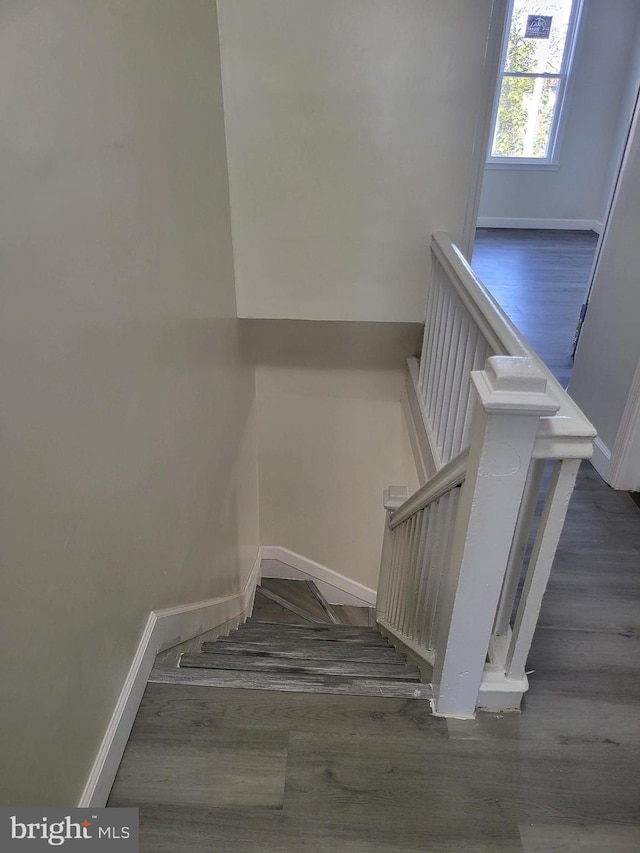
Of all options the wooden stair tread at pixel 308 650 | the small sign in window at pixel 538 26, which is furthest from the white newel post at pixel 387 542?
the small sign in window at pixel 538 26

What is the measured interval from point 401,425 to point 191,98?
2.33 m

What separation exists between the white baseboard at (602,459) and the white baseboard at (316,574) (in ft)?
6.36

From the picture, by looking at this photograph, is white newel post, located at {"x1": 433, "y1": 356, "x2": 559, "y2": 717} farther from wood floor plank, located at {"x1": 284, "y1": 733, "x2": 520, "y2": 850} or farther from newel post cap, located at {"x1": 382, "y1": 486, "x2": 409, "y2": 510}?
newel post cap, located at {"x1": 382, "y1": 486, "x2": 409, "y2": 510}

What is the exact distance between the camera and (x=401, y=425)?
396 centimetres

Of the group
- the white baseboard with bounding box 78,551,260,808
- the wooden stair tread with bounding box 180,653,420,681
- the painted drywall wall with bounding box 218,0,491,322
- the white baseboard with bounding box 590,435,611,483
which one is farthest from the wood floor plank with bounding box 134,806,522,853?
the painted drywall wall with bounding box 218,0,491,322

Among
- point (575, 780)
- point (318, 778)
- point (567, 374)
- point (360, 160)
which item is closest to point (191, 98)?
point (360, 160)

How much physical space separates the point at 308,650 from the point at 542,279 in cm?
449

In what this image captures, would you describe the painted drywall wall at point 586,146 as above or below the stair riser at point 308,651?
above

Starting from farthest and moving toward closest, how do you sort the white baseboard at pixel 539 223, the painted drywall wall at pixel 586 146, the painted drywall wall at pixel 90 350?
the white baseboard at pixel 539 223 < the painted drywall wall at pixel 586 146 < the painted drywall wall at pixel 90 350

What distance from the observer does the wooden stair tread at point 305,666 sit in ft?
6.38

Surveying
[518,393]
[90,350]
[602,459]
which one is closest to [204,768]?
[90,350]

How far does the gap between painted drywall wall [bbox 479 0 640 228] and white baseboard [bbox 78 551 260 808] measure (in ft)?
19.9

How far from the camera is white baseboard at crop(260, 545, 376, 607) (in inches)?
175

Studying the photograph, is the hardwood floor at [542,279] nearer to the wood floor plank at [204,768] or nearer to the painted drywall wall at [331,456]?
the painted drywall wall at [331,456]
